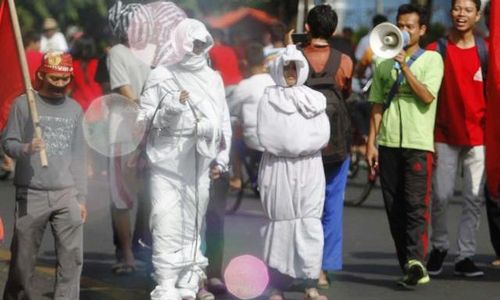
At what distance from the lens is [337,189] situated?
10.4 metres

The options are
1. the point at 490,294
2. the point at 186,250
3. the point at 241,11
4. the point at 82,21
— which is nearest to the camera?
the point at 186,250

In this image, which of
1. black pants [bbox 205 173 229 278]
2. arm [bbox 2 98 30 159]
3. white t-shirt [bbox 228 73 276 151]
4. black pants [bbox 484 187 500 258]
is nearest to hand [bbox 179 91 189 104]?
arm [bbox 2 98 30 159]

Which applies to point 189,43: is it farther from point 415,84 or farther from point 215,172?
point 415,84

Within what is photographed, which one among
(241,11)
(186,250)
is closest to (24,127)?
(186,250)

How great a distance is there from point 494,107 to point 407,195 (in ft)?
5.01

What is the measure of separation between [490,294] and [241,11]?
26.9 m

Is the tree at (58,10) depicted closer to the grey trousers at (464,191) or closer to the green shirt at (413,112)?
the grey trousers at (464,191)

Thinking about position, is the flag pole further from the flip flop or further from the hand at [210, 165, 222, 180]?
the flip flop

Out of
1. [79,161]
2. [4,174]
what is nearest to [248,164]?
[4,174]

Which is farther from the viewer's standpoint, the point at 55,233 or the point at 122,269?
the point at 122,269

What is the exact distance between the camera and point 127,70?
431 inches

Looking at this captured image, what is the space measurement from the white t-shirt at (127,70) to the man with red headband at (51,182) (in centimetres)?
214

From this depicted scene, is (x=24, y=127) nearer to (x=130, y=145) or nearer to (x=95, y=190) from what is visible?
(x=130, y=145)

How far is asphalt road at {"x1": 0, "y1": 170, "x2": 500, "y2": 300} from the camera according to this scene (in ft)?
33.4
